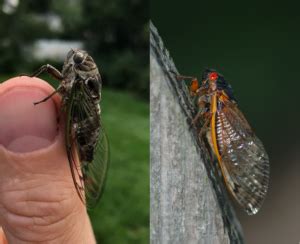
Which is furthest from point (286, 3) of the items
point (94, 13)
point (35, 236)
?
point (94, 13)

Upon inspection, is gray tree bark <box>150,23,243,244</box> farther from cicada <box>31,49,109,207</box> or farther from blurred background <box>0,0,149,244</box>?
blurred background <box>0,0,149,244</box>

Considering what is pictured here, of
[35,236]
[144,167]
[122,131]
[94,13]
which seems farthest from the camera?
[94,13]

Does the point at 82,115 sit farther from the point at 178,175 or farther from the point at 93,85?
the point at 178,175

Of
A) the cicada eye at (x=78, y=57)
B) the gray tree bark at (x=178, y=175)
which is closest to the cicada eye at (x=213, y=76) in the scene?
the gray tree bark at (x=178, y=175)

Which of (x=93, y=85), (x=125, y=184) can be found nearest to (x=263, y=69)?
(x=93, y=85)

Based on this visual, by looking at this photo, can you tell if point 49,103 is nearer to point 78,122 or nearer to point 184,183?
point 78,122

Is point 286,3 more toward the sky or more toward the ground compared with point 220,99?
more toward the sky

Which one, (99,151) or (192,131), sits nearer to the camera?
(192,131)
